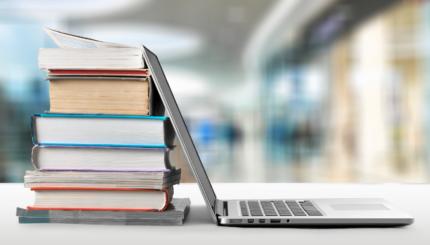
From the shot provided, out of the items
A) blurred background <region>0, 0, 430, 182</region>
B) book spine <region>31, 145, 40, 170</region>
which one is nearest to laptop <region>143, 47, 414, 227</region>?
book spine <region>31, 145, 40, 170</region>

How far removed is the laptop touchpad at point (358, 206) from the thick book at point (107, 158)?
259mm

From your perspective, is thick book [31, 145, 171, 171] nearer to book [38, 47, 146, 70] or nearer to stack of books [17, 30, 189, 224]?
stack of books [17, 30, 189, 224]

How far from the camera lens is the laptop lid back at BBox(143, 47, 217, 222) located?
71 centimetres

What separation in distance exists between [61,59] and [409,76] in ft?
26.5

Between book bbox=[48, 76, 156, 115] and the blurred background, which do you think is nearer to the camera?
book bbox=[48, 76, 156, 115]

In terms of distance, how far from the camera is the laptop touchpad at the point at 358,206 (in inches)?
30.4

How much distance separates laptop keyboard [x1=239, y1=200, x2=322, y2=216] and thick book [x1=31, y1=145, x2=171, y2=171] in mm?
138

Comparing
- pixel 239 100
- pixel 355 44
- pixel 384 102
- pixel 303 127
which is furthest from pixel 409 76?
pixel 239 100

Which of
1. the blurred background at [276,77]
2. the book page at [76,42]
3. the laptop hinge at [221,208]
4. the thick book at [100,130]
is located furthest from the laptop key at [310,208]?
the blurred background at [276,77]

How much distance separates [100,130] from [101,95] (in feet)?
0.17

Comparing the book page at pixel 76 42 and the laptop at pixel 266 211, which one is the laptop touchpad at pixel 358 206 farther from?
the book page at pixel 76 42

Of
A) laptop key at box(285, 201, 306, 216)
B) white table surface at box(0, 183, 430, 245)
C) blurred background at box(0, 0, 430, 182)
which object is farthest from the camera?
blurred background at box(0, 0, 430, 182)

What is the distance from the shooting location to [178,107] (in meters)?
0.75

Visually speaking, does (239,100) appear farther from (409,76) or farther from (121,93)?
(121,93)
